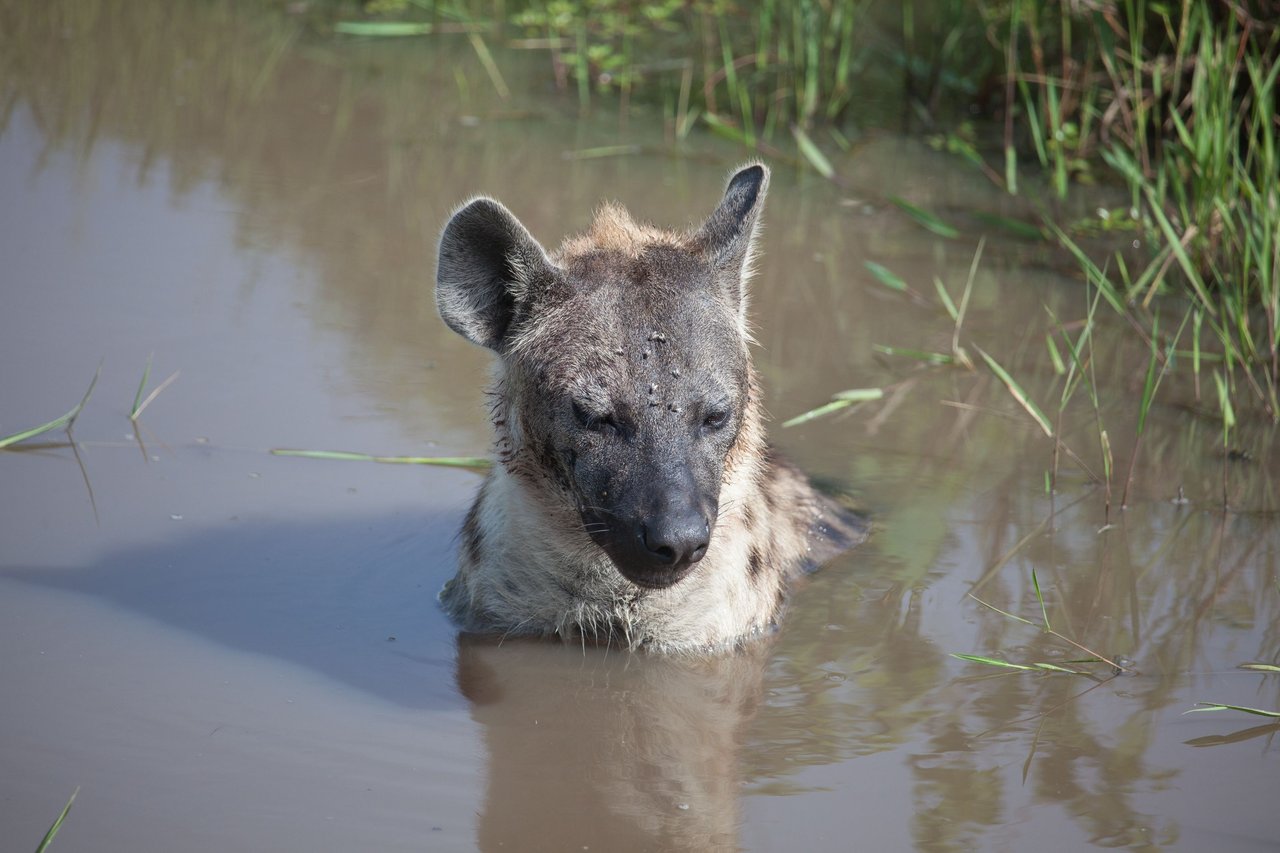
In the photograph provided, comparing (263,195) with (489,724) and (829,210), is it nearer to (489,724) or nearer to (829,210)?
(829,210)

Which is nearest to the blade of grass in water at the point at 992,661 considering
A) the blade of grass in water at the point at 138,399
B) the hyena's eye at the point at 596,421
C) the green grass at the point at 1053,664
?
the green grass at the point at 1053,664

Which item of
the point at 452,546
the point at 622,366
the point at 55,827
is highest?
the point at 622,366

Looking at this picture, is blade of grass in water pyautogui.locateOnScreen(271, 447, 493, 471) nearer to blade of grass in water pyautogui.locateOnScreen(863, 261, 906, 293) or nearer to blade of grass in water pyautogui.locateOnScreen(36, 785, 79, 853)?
blade of grass in water pyautogui.locateOnScreen(36, 785, 79, 853)

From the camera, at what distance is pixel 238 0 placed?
27.4ft

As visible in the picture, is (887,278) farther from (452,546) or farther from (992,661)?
(992,661)

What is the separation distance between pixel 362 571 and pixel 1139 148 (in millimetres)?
3913

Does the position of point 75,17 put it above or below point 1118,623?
above

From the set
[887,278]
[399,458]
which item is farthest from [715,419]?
[887,278]

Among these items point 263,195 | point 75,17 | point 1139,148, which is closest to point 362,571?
point 263,195

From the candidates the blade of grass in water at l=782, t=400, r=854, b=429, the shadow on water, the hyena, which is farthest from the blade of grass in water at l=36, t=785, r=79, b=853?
the blade of grass in water at l=782, t=400, r=854, b=429

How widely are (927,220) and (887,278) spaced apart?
0.63 m

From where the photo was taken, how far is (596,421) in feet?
10.6

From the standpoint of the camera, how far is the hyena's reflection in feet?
8.97

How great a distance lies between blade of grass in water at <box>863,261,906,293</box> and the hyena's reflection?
2.20m
